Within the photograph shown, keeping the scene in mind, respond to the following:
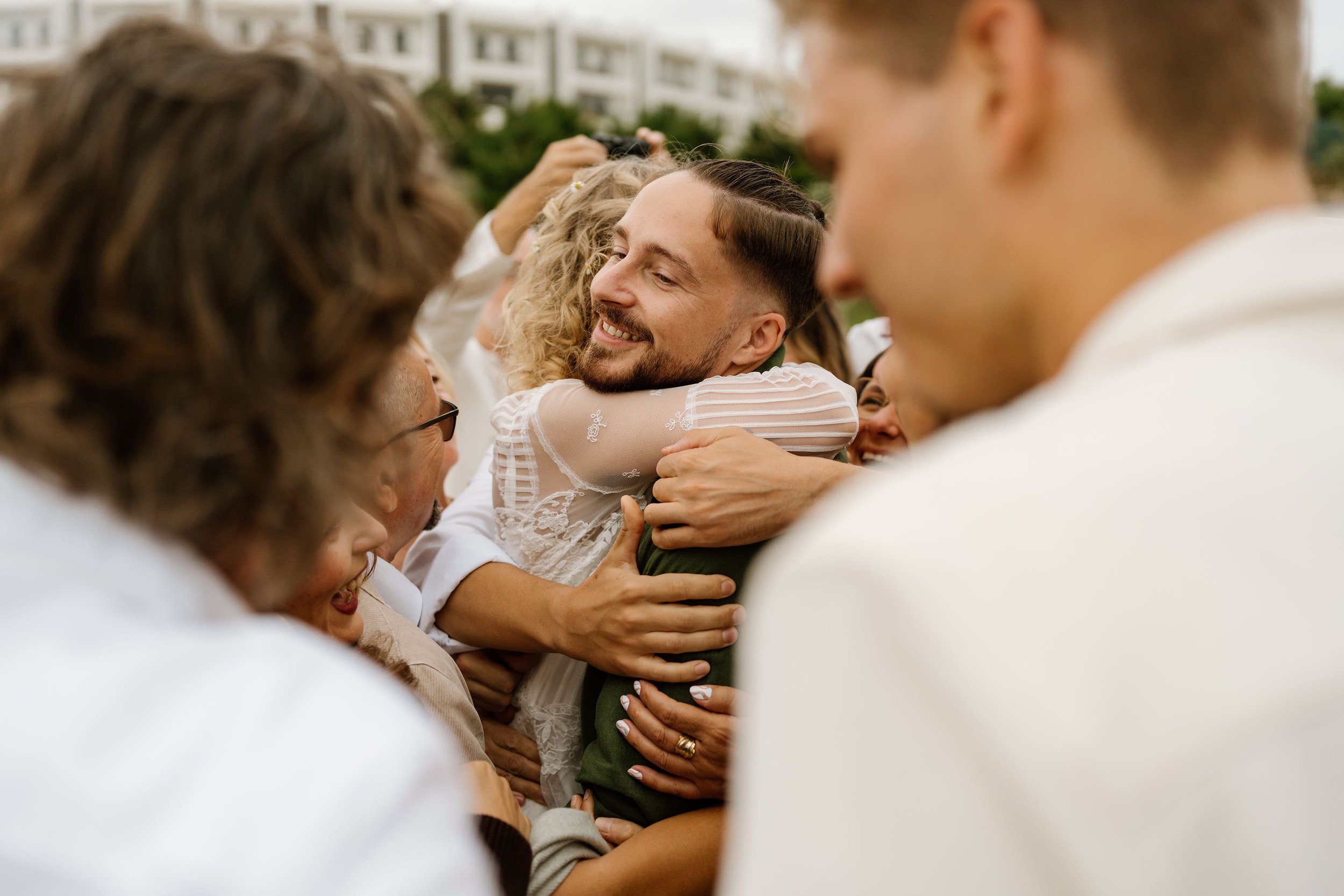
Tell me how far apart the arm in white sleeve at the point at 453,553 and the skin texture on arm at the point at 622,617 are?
176 mm

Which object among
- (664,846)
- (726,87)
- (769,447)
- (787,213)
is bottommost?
(726,87)

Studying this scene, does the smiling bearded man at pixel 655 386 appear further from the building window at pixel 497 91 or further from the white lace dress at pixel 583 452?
the building window at pixel 497 91

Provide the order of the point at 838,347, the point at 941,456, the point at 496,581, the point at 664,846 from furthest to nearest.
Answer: the point at 838,347 → the point at 496,581 → the point at 664,846 → the point at 941,456

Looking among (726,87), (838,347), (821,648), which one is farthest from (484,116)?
(821,648)

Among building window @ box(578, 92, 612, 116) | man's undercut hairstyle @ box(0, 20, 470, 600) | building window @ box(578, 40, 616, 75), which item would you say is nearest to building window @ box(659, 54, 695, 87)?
building window @ box(578, 40, 616, 75)

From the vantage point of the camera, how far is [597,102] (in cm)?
7919

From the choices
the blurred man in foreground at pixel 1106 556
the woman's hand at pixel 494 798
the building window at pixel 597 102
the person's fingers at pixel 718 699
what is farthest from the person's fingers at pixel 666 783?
the building window at pixel 597 102

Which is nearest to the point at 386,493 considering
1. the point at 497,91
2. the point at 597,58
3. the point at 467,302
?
the point at 467,302

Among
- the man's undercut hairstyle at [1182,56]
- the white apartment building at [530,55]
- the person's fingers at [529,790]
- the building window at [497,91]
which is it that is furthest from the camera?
the building window at [497,91]

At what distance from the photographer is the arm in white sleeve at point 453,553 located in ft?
9.10

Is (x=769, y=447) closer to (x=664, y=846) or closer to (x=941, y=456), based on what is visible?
(x=664, y=846)

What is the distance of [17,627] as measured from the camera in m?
0.94

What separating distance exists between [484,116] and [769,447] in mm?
54920

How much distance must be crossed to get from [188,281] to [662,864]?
5.22 ft
